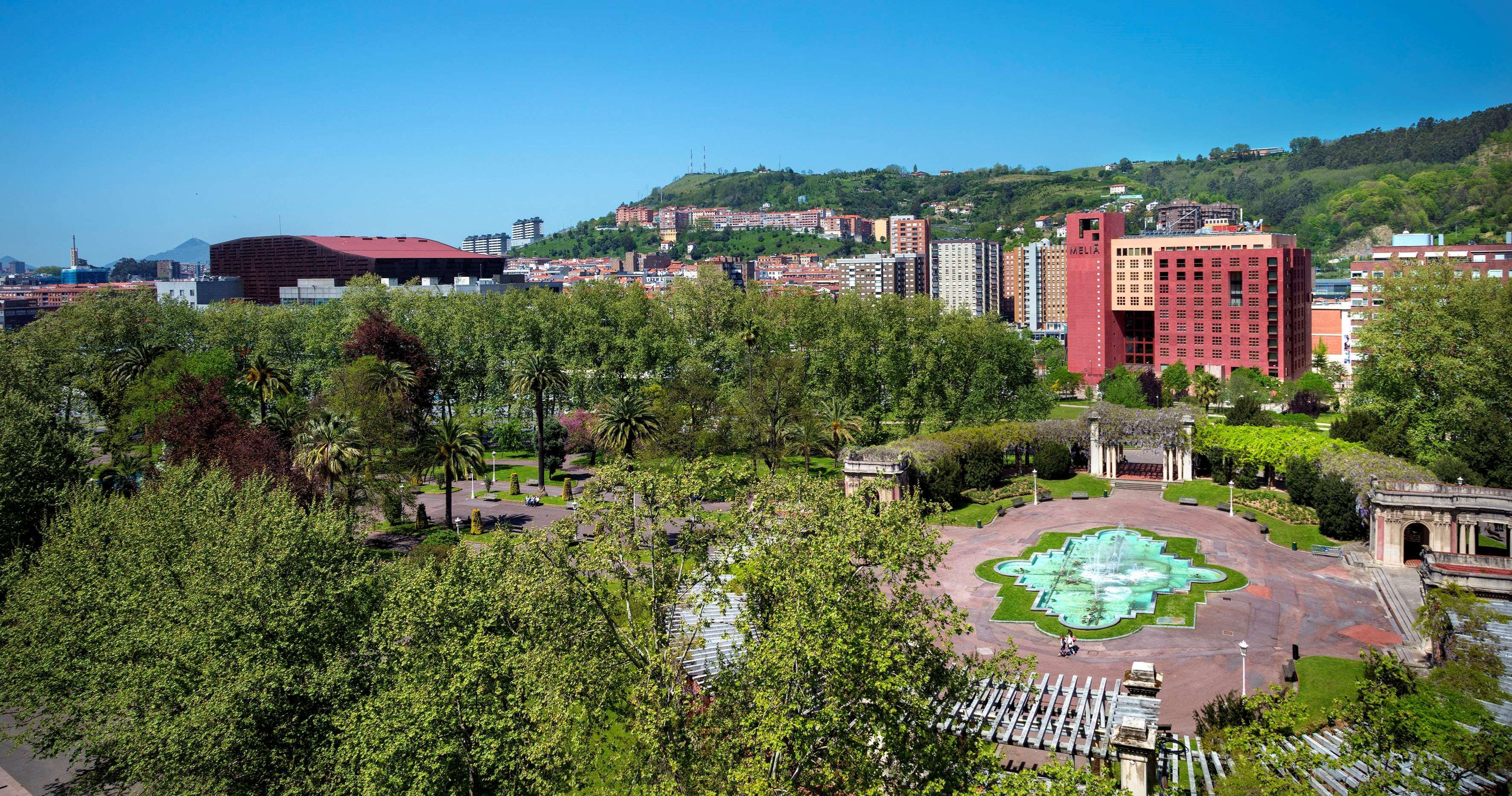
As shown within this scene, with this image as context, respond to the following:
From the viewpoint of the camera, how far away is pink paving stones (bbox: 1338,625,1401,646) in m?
36.8

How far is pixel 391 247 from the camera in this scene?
167m

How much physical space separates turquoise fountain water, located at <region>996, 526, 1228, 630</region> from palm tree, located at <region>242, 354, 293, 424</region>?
43.9 metres

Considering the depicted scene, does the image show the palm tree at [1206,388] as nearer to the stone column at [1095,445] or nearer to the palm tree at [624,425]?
the stone column at [1095,445]

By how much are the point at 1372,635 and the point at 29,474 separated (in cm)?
5527

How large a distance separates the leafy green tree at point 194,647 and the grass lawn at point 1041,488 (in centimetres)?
3416

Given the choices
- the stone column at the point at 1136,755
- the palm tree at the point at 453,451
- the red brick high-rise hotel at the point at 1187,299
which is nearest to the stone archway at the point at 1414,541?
the stone column at the point at 1136,755

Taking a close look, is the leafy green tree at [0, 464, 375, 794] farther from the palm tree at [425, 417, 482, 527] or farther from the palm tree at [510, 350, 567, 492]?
the palm tree at [510, 350, 567, 492]

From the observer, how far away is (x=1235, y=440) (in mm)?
60438

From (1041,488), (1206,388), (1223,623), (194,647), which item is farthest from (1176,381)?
(194,647)

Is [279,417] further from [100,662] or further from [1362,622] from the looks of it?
[1362,622]

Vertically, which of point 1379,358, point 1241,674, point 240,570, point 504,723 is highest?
point 1379,358

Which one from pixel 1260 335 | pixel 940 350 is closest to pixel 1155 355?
pixel 1260 335

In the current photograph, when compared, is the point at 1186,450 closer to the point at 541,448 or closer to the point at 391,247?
the point at 541,448

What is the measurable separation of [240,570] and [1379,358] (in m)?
64.7
